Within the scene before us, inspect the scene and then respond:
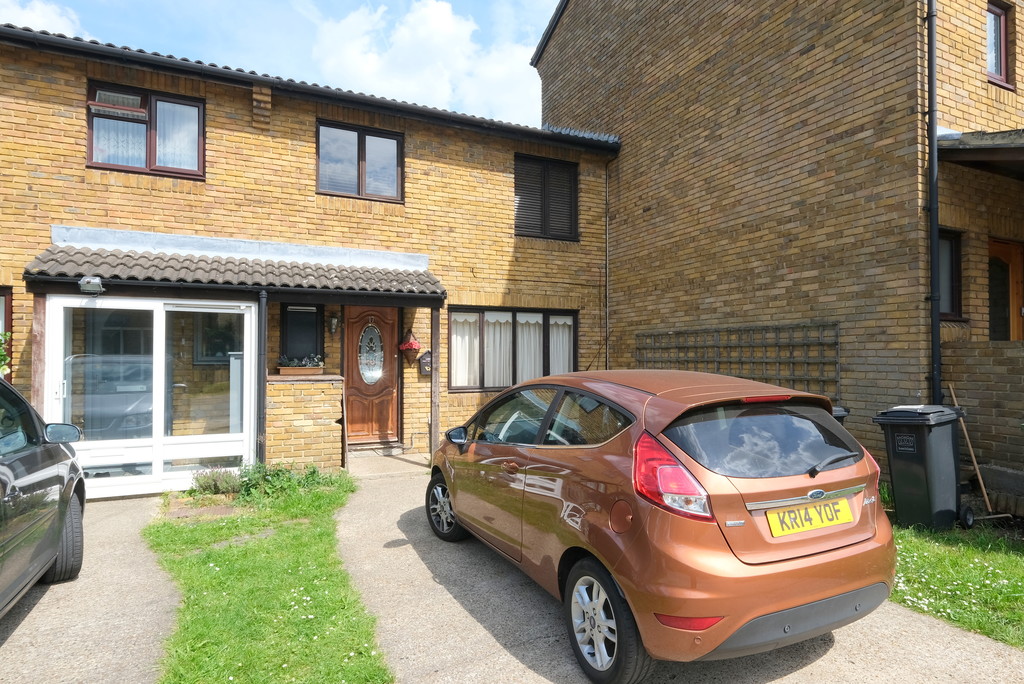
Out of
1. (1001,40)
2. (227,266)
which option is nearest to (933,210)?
(1001,40)

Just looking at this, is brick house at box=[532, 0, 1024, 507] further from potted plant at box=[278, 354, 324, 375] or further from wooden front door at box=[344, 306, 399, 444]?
potted plant at box=[278, 354, 324, 375]

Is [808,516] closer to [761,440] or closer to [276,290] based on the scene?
[761,440]

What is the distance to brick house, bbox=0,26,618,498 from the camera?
662 centimetres

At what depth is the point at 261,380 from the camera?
6.94 meters

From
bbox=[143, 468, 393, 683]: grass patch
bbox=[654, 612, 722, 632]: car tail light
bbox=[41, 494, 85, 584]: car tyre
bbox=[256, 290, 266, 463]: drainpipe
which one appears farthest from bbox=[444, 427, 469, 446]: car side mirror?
bbox=[256, 290, 266, 463]: drainpipe

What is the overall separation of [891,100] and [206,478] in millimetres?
8862

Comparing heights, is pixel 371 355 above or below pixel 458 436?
above

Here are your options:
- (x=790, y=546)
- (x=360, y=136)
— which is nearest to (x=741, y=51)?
(x=360, y=136)

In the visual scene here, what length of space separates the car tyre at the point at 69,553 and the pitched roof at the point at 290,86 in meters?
6.16

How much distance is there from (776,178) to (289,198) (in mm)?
7012

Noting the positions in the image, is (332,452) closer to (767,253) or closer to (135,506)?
(135,506)

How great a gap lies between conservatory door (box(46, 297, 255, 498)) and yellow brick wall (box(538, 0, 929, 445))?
642 centimetres

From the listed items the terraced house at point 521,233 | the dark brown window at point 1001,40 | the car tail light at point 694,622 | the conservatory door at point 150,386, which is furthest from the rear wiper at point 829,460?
the dark brown window at point 1001,40

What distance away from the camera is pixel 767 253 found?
749cm
